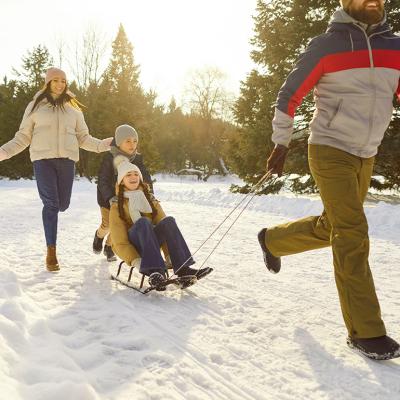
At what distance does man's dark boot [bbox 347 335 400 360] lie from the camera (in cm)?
262

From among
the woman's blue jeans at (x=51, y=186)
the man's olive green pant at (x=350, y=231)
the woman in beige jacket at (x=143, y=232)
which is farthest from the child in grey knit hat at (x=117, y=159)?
the man's olive green pant at (x=350, y=231)

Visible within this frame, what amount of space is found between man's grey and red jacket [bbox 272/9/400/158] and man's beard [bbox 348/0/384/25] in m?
0.04

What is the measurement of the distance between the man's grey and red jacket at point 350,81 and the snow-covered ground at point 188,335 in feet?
4.65

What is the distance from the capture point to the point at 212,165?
45.2 m

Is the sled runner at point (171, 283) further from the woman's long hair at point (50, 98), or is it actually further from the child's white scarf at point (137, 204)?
the woman's long hair at point (50, 98)

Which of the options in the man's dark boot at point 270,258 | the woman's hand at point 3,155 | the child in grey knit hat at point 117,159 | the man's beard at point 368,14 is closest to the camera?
the man's beard at point 368,14

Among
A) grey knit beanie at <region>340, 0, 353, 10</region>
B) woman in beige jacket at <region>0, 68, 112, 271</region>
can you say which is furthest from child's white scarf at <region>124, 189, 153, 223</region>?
grey knit beanie at <region>340, 0, 353, 10</region>

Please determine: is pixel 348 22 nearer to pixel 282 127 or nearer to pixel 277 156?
pixel 282 127

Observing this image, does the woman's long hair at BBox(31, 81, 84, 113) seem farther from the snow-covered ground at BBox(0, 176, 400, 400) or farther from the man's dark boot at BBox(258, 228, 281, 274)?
the man's dark boot at BBox(258, 228, 281, 274)

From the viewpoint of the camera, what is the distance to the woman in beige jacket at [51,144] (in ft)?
16.4

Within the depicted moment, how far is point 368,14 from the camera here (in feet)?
8.96

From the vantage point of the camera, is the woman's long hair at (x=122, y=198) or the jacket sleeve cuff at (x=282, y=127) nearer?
the jacket sleeve cuff at (x=282, y=127)

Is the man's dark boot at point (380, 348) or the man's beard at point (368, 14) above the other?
the man's beard at point (368, 14)

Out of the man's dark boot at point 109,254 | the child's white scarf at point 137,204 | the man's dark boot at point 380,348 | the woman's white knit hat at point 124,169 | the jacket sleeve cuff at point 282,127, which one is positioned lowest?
the man's dark boot at point 109,254
